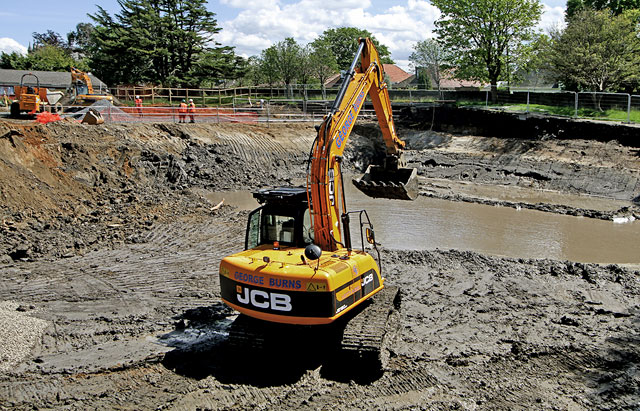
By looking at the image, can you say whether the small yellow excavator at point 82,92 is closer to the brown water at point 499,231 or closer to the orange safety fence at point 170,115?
the orange safety fence at point 170,115

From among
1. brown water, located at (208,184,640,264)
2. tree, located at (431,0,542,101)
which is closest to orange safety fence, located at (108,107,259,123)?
brown water, located at (208,184,640,264)

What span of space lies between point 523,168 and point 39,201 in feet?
69.9

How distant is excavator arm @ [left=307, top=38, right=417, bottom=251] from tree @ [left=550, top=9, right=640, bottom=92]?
20.6m

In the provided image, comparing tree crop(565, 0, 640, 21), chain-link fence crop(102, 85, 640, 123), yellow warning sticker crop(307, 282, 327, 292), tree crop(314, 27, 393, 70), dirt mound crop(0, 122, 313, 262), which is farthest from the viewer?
tree crop(314, 27, 393, 70)

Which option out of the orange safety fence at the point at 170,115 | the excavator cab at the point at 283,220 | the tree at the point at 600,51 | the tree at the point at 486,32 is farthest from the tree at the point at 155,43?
the excavator cab at the point at 283,220

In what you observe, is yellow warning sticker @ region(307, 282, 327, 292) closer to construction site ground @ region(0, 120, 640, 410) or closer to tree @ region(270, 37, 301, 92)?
construction site ground @ region(0, 120, 640, 410)

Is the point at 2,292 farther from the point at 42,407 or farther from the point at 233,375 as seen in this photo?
the point at 233,375

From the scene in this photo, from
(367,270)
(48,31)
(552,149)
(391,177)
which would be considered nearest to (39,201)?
(391,177)

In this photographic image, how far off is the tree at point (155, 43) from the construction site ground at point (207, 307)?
67.3ft

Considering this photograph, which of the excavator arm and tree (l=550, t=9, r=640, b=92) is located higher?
tree (l=550, t=9, r=640, b=92)

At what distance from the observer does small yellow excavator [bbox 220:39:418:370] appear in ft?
24.6

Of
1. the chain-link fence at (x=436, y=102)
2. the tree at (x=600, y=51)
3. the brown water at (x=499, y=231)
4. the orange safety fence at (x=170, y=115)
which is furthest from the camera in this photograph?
the orange safety fence at (x=170, y=115)

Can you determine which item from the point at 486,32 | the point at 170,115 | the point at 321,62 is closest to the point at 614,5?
the point at 486,32

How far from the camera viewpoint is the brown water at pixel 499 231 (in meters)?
15.6
